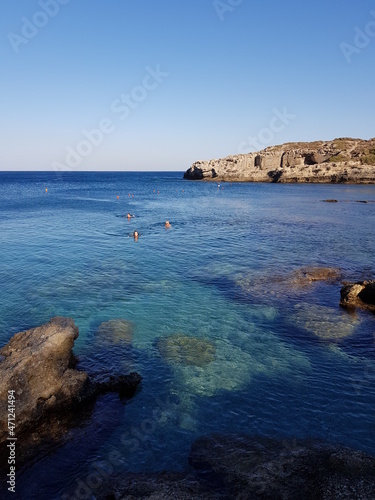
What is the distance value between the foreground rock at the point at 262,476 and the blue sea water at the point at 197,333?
652 mm

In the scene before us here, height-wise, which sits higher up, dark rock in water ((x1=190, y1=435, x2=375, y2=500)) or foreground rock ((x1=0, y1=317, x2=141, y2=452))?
foreground rock ((x1=0, y1=317, x2=141, y2=452))

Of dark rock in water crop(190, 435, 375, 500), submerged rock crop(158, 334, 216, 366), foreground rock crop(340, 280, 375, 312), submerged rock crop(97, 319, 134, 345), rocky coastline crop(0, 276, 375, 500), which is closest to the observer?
dark rock in water crop(190, 435, 375, 500)

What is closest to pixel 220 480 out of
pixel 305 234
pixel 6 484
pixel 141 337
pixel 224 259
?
pixel 6 484

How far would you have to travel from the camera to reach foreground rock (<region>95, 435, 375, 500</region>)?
30.4 ft

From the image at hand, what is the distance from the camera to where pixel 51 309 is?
22.2 m

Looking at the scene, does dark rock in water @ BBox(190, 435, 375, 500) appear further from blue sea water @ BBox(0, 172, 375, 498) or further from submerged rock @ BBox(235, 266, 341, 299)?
submerged rock @ BBox(235, 266, 341, 299)

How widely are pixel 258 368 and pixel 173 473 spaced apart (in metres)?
6.80

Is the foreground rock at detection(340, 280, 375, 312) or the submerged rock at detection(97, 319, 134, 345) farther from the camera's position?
the foreground rock at detection(340, 280, 375, 312)

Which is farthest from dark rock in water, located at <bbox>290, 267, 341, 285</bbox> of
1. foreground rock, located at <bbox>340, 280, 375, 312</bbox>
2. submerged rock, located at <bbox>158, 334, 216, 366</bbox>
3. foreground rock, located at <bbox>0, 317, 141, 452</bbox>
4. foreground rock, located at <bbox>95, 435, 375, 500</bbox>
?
foreground rock, located at <bbox>95, 435, 375, 500</bbox>

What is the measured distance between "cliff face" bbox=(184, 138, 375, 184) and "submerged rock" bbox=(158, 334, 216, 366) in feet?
409

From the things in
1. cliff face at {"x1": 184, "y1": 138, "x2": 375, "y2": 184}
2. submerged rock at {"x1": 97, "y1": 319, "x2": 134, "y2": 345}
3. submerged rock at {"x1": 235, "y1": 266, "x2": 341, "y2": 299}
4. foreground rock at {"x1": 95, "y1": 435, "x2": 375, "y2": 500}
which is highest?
cliff face at {"x1": 184, "y1": 138, "x2": 375, "y2": 184}

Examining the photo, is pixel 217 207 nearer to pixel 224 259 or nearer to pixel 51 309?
pixel 224 259

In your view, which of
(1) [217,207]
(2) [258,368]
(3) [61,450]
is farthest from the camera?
(1) [217,207]

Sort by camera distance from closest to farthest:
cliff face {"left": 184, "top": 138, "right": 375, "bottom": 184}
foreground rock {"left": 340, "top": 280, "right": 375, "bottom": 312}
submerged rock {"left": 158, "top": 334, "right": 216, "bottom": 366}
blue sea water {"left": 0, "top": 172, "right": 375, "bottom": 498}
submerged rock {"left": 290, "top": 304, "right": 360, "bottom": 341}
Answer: blue sea water {"left": 0, "top": 172, "right": 375, "bottom": 498} < submerged rock {"left": 158, "top": 334, "right": 216, "bottom": 366} < submerged rock {"left": 290, "top": 304, "right": 360, "bottom": 341} < foreground rock {"left": 340, "top": 280, "right": 375, "bottom": 312} < cliff face {"left": 184, "top": 138, "right": 375, "bottom": 184}
